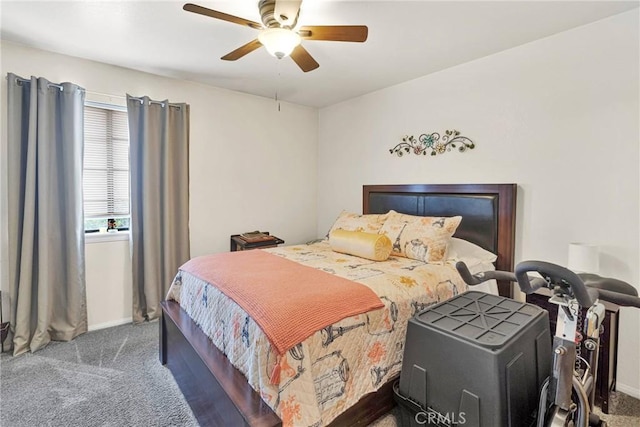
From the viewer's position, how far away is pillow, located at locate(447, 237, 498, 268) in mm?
2635

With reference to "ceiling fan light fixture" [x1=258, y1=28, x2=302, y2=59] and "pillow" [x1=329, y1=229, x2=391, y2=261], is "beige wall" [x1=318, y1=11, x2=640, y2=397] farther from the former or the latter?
"ceiling fan light fixture" [x1=258, y1=28, x2=302, y2=59]

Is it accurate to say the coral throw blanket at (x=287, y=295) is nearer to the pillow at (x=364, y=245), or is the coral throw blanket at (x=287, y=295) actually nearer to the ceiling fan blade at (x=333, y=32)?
the pillow at (x=364, y=245)

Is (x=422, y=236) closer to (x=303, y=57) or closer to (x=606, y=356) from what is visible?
(x=606, y=356)

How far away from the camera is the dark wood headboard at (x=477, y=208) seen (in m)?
2.60

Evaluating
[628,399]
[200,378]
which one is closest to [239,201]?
[200,378]

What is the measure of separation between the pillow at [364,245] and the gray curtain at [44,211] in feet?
7.42

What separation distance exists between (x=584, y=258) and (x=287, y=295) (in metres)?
1.91

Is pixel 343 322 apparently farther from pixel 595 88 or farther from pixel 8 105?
pixel 8 105

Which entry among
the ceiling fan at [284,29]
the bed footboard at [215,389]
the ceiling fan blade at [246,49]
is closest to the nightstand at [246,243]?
the bed footboard at [215,389]

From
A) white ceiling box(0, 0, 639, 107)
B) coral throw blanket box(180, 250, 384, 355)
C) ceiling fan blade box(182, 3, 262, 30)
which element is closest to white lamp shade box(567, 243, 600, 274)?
coral throw blanket box(180, 250, 384, 355)

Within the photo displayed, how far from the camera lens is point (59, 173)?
273 centimetres

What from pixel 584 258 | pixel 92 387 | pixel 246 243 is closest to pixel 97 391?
pixel 92 387

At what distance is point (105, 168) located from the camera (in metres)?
3.09

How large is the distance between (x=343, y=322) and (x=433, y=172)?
2.12m
